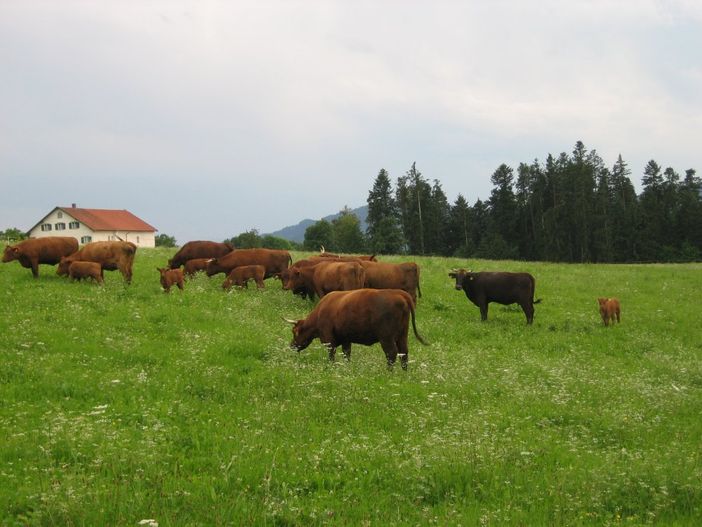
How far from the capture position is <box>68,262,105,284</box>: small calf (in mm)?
22266

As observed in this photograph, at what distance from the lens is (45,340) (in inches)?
557

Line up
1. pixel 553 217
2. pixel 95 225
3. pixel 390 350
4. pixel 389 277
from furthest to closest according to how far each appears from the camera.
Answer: pixel 95 225
pixel 553 217
pixel 389 277
pixel 390 350

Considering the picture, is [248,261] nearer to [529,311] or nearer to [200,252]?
[200,252]

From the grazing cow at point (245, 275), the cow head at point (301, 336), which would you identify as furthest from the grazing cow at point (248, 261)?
the cow head at point (301, 336)

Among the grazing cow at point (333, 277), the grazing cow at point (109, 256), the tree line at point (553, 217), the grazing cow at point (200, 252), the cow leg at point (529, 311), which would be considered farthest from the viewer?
the tree line at point (553, 217)

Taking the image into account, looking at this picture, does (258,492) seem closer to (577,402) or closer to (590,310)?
(577,402)

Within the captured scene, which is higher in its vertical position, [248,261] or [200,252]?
[200,252]

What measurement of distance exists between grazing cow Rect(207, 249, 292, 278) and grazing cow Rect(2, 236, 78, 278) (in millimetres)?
5449

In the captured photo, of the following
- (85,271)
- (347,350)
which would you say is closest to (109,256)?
(85,271)

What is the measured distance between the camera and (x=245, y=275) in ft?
81.0

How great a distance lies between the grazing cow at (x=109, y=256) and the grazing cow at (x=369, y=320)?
11644 mm

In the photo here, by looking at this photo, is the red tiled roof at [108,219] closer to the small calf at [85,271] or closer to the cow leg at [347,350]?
the small calf at [85,271]

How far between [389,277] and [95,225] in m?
88.2

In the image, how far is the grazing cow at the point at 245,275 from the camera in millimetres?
24531
